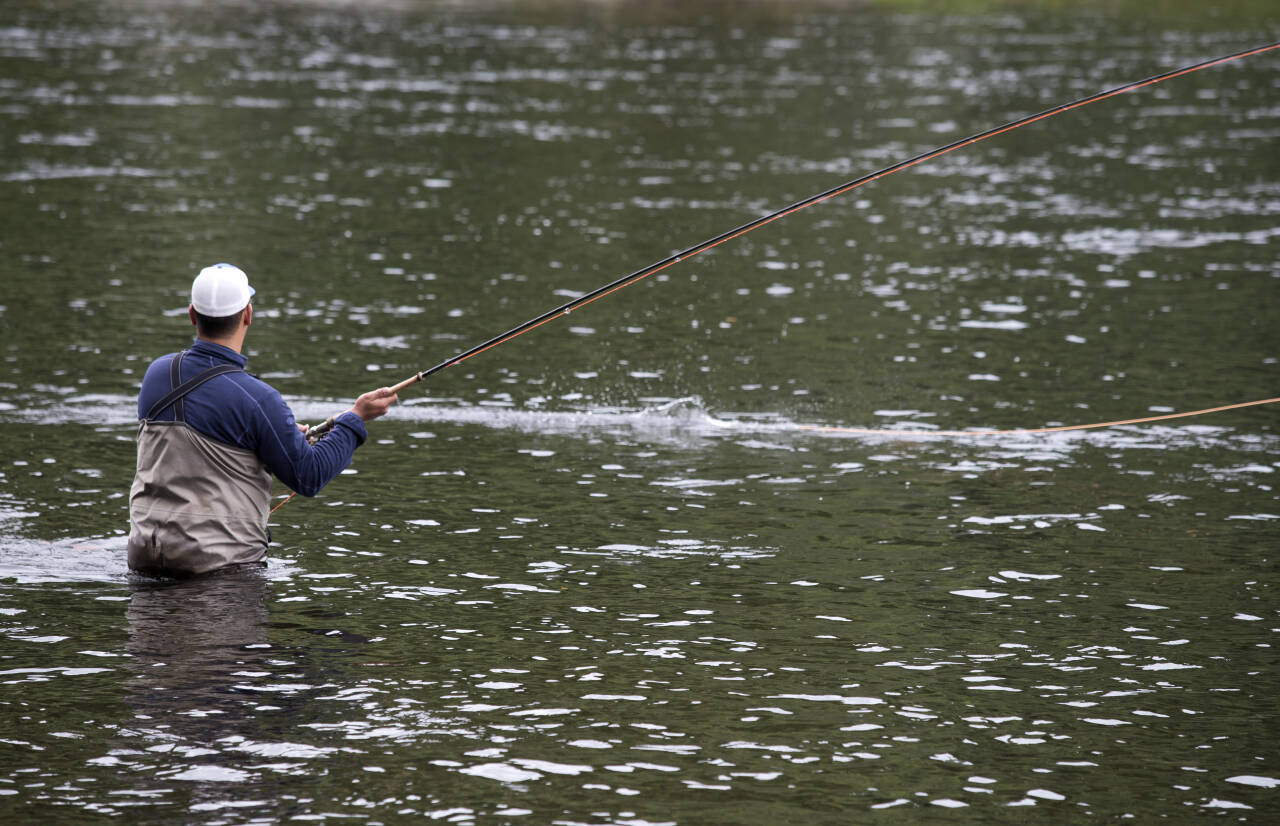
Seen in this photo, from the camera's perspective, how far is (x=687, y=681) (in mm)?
8023

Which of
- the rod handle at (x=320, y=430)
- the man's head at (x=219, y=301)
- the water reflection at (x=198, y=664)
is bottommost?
the water reflection at (x=198, y=664)

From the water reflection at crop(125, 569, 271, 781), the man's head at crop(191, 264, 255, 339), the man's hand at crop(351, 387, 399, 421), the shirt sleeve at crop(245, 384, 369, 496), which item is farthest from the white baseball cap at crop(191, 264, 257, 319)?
the water reflection at crop(125, 569, 271, 781)

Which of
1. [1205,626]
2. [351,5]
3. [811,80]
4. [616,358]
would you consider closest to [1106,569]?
[1205,626]

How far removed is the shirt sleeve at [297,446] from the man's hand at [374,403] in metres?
0.04

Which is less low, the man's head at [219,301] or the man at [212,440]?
the man's head at [219,301]

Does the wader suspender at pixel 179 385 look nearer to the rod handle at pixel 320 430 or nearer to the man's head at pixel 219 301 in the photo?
the man's head at pixel 219 301

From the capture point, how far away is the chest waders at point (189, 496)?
866 centimetres

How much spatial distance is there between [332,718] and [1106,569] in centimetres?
469

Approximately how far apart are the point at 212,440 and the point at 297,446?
1.37 ft

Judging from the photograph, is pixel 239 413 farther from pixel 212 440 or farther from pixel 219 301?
pixel 219 301

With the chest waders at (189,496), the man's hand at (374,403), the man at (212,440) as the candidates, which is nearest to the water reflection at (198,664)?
the chest waders at (189,496)

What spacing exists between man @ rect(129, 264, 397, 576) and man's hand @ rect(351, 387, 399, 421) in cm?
1

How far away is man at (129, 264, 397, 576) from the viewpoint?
8.63 meters

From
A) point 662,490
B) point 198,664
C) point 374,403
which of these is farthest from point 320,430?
point 662,490
